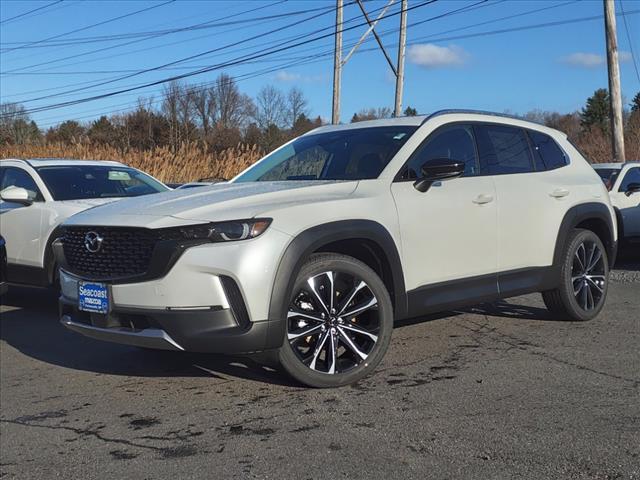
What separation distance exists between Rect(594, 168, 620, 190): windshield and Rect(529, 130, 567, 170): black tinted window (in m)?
5.21

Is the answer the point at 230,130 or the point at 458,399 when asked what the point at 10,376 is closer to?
the point at 458,399

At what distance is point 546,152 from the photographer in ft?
20.2

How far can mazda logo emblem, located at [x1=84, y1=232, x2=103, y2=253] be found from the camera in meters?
4.31

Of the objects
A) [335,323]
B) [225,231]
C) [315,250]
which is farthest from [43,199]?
[335,323]

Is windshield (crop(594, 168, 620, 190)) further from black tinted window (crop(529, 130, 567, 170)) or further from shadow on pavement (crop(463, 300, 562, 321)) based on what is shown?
black tinted window (crop(529, 130, 567, 170))

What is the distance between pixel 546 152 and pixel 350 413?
11.2 feet

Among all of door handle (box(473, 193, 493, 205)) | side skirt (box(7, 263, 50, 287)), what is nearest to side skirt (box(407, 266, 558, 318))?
door handle (box(473, 193, 493, 205))

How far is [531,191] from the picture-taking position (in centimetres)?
571

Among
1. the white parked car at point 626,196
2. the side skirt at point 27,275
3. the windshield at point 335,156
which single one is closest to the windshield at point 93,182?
the side skirt at point 27,275

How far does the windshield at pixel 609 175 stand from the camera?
10984mm

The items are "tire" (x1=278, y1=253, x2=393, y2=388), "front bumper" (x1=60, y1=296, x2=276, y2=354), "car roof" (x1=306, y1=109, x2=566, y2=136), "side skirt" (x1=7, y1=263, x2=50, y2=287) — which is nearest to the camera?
"front bumper" (x1=60, y1=296, x2=276, y2=354)

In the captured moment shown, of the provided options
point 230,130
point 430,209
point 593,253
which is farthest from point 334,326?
point 230,130

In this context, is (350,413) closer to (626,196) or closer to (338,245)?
(338,245)

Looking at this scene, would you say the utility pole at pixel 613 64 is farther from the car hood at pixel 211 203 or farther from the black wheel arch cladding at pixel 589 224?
the car hood at pixel 211 203
